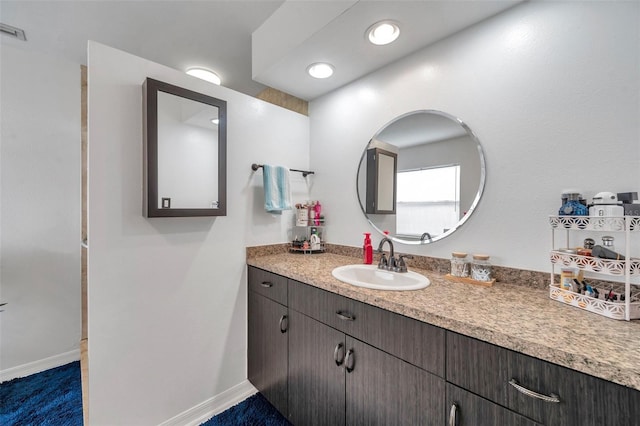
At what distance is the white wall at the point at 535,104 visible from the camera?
983 millimetres

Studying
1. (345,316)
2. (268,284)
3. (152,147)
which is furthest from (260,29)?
(345,316)

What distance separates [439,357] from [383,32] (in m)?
1.57

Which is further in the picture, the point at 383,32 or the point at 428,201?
the point at 428,201

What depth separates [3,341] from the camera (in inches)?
73.9

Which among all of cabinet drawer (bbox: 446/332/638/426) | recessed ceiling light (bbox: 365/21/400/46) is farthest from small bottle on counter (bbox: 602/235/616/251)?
recessed ceiling light (bbox: 365/21/400/46)

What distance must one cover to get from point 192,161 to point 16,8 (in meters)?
1.41

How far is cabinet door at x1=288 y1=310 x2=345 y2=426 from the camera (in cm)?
118

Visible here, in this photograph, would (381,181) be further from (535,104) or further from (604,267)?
(604,267)

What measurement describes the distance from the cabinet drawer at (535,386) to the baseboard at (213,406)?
4.88 feet

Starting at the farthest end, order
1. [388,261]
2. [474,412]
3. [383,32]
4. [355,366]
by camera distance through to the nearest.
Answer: [388,261] < [383,32] < [355,366] < [474,412]

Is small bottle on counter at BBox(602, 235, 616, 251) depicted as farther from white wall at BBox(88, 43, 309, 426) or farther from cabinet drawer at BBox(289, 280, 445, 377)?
white wall at BBox(88, 43, 309, 426)

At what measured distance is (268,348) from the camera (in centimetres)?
161

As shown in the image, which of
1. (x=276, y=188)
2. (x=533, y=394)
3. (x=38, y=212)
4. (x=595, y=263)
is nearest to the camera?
(x=533, y=394)

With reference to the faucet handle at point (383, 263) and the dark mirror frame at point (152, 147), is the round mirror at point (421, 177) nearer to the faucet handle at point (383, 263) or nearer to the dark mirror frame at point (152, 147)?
the faucet handle at point (383, 263)
